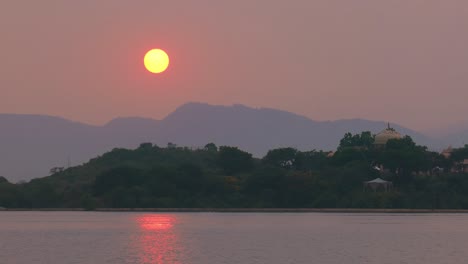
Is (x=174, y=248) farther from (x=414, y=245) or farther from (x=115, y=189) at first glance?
(x=115, y=189)

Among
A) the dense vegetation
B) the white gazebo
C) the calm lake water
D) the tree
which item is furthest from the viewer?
the tree

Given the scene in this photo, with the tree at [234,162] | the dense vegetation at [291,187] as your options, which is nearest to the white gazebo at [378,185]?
the dense vegetation at [291,187]

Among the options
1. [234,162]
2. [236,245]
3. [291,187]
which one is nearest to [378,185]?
[291,187]

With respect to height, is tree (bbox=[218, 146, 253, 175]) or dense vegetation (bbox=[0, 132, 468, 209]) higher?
tree (bbox=[218, 146, 253, 175])

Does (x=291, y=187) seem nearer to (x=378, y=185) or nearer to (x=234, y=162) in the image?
(x=378, y=185)

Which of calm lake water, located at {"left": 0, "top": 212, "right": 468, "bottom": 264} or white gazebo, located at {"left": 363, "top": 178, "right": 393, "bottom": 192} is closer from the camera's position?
calm lake water, located at {"left": 0, "top": 212, "right": 468, "bottom": 264}

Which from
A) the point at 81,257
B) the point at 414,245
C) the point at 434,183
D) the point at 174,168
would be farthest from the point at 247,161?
the point at 81,257

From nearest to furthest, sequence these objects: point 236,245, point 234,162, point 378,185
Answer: point 236,245 → point 378,185 → point 234,162

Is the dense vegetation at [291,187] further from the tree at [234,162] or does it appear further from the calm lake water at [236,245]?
the calm lake water at [236,245]

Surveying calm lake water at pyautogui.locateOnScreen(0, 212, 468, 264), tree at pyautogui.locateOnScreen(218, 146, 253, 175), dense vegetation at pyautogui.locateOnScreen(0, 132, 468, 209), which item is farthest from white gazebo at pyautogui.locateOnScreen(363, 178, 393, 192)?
calm lake water at pyautogui.locateOnScreen(0, 212, 468, 264)

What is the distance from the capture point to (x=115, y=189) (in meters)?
180

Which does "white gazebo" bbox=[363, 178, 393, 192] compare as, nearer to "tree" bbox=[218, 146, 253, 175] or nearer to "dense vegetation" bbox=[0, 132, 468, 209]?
"dense vegetation" bbox=[0, 132, 468, 209]

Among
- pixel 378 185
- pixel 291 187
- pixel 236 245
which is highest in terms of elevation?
pixel 378 185

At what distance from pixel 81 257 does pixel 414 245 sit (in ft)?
90.6
